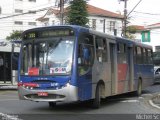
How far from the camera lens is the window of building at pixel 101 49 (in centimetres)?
1622

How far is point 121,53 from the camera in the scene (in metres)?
19.3

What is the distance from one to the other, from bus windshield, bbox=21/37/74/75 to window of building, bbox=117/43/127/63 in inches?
182

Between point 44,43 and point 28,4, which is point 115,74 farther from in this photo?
point 28,4

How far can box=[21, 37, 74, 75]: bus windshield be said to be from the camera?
47.4 ft

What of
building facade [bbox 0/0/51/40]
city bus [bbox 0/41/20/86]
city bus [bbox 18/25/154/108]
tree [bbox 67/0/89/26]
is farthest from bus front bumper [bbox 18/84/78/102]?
building facade [bbox 0/0/51/40]

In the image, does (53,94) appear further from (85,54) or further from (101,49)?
(101,49)

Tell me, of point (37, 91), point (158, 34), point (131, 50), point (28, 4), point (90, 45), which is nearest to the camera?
point (37, 91)

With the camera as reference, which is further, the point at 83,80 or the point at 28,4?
the point at 28,4

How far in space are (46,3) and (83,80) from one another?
78001 millimetres

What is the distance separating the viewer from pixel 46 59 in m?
14.7

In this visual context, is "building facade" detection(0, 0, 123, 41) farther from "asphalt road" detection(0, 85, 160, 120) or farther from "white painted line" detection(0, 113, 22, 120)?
"white painted line" detection(0, 113, 22, 120)

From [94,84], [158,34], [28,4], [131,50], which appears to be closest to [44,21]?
[28,4]

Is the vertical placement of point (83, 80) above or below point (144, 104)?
above

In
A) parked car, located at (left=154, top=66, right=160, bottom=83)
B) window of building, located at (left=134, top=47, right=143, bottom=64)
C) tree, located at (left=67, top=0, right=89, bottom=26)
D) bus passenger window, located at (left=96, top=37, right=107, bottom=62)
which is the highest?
tree, located at (left=67, top=0, right=89, bottom=26)
